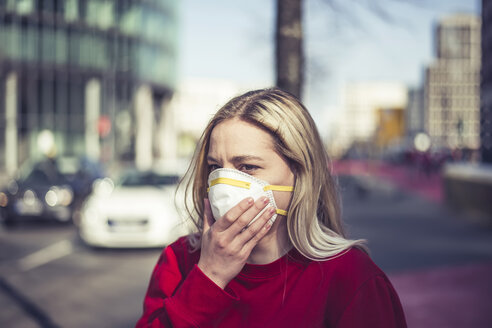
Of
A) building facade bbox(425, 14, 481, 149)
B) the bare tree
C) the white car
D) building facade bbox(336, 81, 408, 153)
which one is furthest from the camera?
building facade bbox(425, 14, 481, 149)

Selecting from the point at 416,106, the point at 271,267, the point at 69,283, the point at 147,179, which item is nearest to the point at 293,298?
the point at 271,267

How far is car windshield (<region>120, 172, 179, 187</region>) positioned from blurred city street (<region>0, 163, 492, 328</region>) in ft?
5.15

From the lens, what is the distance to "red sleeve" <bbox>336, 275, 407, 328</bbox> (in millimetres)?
1564

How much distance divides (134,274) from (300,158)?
248 inches

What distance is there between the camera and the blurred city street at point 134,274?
5516 mm

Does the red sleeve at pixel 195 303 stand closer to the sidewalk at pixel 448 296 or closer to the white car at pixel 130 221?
the sidewalk at pixel 448 296

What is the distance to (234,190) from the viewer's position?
1813 millimetres

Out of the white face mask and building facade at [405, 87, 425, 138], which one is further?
building facade at [405, 87, 425, 138]

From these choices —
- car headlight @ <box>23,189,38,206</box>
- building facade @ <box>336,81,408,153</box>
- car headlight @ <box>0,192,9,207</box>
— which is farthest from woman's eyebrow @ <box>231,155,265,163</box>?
building facade @ <box>336,81,408,153</box>

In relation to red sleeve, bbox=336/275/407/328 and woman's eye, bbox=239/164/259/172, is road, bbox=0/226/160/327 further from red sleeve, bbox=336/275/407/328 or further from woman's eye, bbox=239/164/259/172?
red sleeve, bbox=336/275/407/328

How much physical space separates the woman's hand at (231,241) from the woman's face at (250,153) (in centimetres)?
20

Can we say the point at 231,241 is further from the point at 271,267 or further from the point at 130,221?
Result: the point at 130,221

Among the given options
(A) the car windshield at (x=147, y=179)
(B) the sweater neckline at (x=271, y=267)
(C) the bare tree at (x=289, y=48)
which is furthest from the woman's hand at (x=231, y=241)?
(A) the car windshield at (x=147, y=179)

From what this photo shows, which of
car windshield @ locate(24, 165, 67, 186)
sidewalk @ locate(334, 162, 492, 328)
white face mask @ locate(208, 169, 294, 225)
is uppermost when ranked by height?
white face mask @ locate(208, 169, 294, 225)
